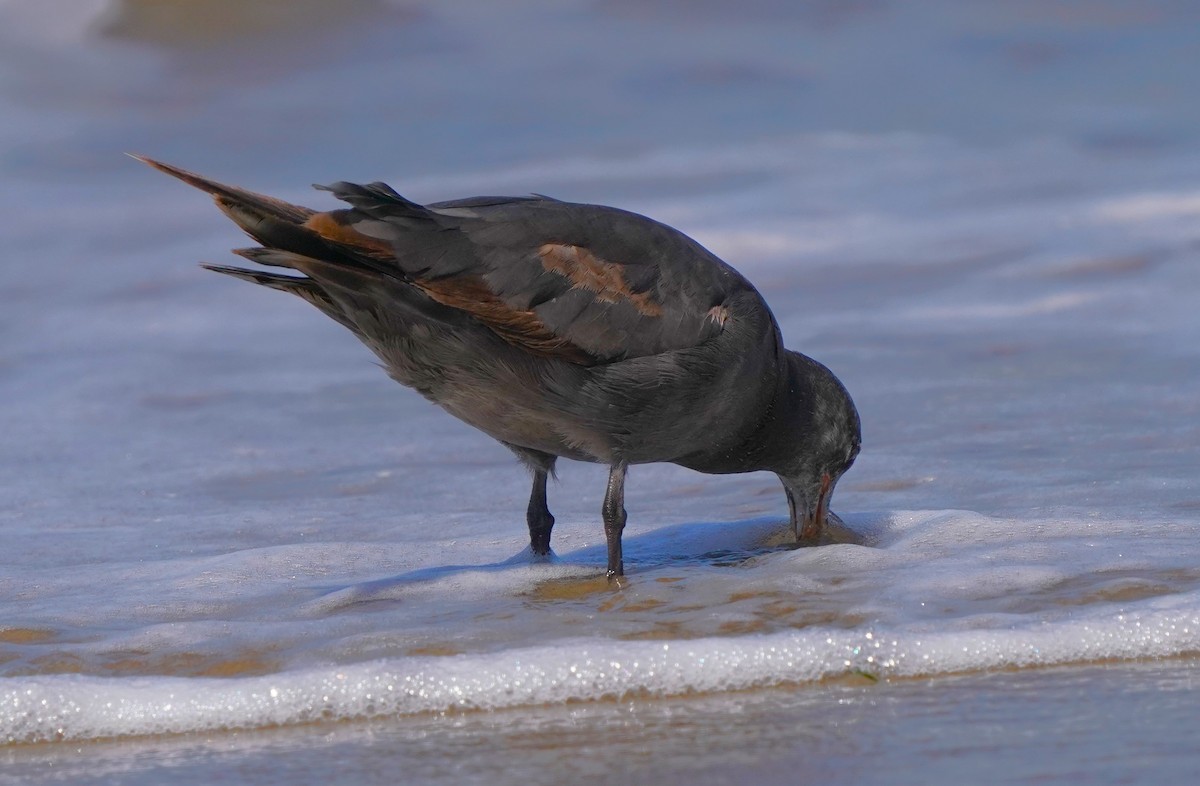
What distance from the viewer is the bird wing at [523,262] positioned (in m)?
5.04

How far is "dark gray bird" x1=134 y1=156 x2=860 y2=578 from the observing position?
5.14 meters

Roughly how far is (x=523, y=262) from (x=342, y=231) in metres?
0.67

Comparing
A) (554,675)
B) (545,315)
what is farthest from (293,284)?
(554,675)

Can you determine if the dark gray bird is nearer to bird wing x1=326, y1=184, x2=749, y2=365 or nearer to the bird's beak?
bird wing x1=326, y1=184, x2=749, y2=365

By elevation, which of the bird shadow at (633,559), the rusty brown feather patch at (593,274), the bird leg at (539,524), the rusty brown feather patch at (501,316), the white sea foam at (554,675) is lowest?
the white sea foam at (554,675)

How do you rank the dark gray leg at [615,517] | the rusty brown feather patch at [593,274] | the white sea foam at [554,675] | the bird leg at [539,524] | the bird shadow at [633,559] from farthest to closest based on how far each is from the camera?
the bird leg at [539,524]
the dark gray leg at [615,517]
the bird shadow at [633,559]
the rusty brown feather patch at [593,274]
the white sea foam at [554,675]

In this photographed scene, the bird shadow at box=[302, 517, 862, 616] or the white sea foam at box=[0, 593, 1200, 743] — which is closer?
the white sea foam at box=[0, 593, 1200, 743]

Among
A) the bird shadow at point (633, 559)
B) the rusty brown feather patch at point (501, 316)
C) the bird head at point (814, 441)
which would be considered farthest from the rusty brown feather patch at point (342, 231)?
the bird head at point (814, 441)

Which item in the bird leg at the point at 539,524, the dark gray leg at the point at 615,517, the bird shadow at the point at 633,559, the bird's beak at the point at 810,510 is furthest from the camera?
the bird's beak at the point at 810,510

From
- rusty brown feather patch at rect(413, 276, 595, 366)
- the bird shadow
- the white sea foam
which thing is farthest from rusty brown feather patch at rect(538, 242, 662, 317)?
the white sea foam

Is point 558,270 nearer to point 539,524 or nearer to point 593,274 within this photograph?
point 593,274

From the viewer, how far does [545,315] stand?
5426 mm

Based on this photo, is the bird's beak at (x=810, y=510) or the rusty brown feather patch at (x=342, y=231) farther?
the bird's beak at (x=810, y=510)

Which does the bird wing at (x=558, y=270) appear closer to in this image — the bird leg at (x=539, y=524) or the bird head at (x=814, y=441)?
the bird head at (x=814, y=441)
